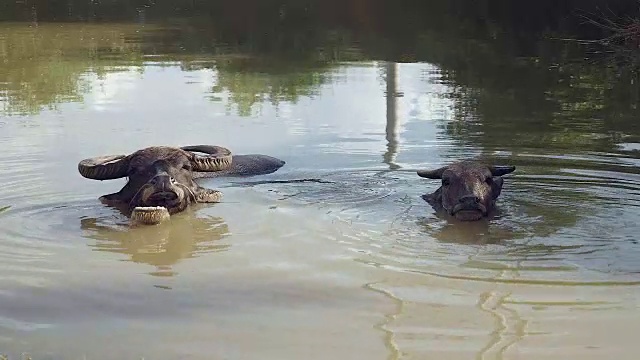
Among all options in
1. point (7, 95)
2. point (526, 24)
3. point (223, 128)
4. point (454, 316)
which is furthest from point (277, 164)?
point (526, 24)

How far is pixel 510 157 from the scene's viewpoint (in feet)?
38.0

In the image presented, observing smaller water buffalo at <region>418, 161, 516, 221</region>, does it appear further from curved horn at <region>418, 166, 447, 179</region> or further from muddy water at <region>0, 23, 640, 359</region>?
muddy water at <region>0, 23, 640, 359</region>

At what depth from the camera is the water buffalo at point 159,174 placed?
941 cm

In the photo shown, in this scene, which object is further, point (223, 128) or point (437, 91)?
point (437, 91)

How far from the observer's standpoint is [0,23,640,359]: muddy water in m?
6.07

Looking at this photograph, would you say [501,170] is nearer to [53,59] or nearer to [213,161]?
[213,161]

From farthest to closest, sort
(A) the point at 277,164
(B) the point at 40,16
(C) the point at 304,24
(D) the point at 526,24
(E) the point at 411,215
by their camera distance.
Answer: (B) the point at 40,16 < (C) the point at 304,24 < (D) the point at 526,24 < (A) the point at 277,164 < (E) the point at 411,215

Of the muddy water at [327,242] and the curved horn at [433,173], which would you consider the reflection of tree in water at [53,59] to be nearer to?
the muddy water at [327,242]

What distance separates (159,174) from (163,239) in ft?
3.80

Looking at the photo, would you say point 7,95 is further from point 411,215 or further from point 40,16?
point 40,16

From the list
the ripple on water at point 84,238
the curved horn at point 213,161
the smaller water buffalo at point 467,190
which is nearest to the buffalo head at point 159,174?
the curved horn at point 213,161

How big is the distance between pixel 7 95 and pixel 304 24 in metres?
14.3

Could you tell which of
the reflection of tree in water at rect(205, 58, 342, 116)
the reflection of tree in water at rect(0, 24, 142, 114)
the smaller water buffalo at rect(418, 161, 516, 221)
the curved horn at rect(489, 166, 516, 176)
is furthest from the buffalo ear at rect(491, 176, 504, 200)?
the reflection of tree in water at rect(0, 24, 142, 114)

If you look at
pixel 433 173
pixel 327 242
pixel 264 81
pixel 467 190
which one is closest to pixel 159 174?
pixel 327 242
